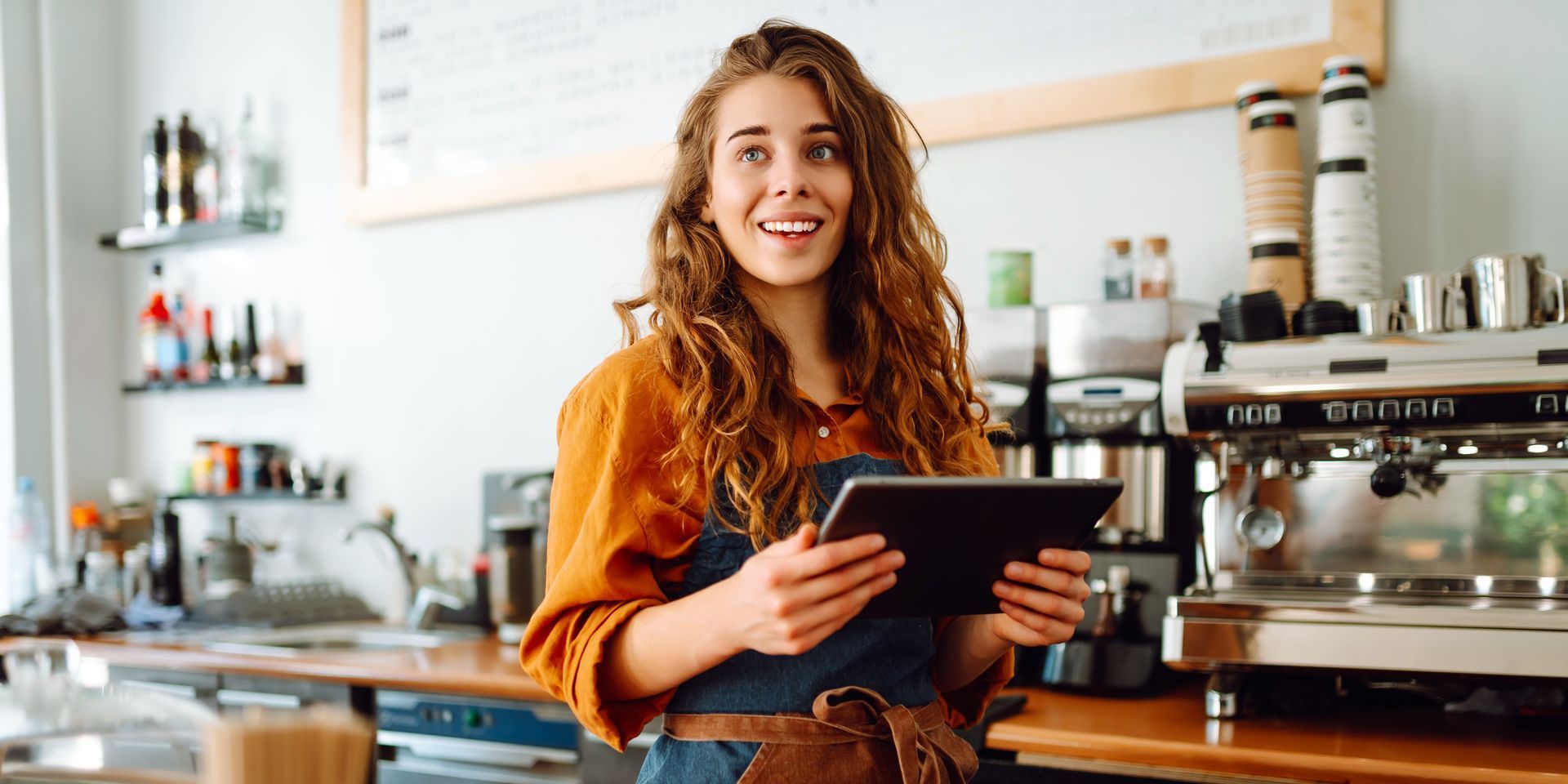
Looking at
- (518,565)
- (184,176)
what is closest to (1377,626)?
(518,565)

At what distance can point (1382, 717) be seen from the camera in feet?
5.40

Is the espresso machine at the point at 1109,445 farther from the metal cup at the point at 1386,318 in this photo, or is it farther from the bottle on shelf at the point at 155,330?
the bottle on shelf at the point at 155,330

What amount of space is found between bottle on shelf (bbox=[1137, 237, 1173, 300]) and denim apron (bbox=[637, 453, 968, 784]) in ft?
3.22

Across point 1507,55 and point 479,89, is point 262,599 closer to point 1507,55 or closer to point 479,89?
point 479,89

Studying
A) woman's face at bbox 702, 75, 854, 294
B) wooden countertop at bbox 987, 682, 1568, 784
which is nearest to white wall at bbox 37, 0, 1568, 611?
wooden countertop at bbox 987, 682, 1568, 784

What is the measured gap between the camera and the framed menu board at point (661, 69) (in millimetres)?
2092

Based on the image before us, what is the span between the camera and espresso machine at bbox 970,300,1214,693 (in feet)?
5.94

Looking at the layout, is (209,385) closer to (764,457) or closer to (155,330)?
(155,330)

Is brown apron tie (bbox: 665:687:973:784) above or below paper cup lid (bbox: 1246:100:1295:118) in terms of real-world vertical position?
below

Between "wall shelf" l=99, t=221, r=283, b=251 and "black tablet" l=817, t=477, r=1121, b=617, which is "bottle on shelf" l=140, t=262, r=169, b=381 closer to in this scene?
"wall shelf" l=99, t=221, r=283, b=251

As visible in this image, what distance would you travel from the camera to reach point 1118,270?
2.06 metres

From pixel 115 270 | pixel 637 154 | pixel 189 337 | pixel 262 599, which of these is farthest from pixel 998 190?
pixel 115 270

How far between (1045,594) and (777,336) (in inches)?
14.4

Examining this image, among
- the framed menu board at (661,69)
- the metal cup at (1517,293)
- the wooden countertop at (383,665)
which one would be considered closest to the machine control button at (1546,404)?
the metal cup at (1517,293)
